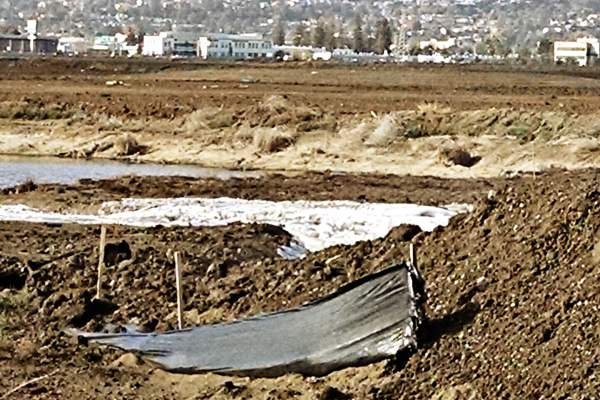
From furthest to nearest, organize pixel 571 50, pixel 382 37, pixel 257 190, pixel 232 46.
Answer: pixel 232 46 < pixel 382 37 < pixel 571 50 < pixel 257 190

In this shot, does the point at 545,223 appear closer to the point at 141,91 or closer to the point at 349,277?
the point at 349,277

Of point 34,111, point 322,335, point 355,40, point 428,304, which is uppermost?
point 428,304

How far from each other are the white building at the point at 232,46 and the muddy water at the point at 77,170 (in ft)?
403

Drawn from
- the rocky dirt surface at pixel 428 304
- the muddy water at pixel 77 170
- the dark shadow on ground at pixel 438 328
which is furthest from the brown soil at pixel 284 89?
the dark shadow on ground at pixel 438 328

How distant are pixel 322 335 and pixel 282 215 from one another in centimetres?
997

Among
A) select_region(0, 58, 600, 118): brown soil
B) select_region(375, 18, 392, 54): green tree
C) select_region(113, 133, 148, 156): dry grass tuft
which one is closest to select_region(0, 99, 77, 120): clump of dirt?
select_region(0, 58, 600, 118): brown soil

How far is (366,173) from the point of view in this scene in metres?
28.1

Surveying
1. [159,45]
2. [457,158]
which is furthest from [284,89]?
[159,45]

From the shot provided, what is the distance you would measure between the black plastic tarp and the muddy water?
15.6m

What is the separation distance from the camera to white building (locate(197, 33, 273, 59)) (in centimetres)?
15650

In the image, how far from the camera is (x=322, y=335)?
32.0 feet

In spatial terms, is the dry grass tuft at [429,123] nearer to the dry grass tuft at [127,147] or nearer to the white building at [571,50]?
the dry grass tuft at [127,147]

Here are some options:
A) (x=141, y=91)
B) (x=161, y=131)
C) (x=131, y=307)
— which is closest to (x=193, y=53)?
(x=141, y=91)

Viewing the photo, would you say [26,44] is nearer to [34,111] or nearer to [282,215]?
[34,111]
